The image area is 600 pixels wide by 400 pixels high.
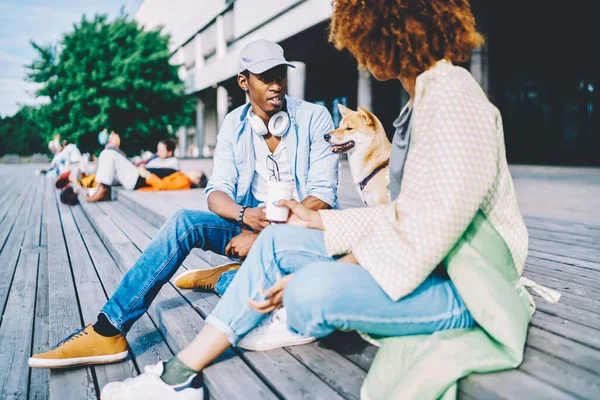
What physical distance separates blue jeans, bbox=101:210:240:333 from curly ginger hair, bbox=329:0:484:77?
4.52ft

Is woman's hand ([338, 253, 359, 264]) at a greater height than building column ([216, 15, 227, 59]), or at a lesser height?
lesser

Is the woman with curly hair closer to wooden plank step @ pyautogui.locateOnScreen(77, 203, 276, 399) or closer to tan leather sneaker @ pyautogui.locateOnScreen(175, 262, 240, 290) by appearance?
wooden plank step @ pyautogui.locateOnScreen(77, 203, 276, 399)

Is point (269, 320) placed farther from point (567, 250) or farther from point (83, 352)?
point (567, 250)

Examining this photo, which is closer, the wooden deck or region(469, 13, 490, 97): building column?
the wooden deck

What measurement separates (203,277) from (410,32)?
203cm

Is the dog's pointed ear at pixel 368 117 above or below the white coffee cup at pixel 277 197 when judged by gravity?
above

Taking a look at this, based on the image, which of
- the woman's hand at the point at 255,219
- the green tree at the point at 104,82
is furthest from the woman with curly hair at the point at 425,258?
the green tree at the point at 104,82

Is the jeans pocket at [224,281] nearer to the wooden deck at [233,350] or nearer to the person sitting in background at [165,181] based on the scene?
the wooden deck at [233,350]

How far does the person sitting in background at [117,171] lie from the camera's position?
909 cm

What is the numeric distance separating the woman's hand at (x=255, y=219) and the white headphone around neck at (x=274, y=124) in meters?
0.61

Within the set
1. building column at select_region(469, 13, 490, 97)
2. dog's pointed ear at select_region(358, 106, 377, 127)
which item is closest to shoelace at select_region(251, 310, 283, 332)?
dog's pointed ear at select_region(358, 106, 377, 127)

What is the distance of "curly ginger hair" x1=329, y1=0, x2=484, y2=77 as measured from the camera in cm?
162

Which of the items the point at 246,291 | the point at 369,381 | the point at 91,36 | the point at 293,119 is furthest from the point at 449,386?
the point at 91,36

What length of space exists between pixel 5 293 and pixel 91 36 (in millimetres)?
18091
